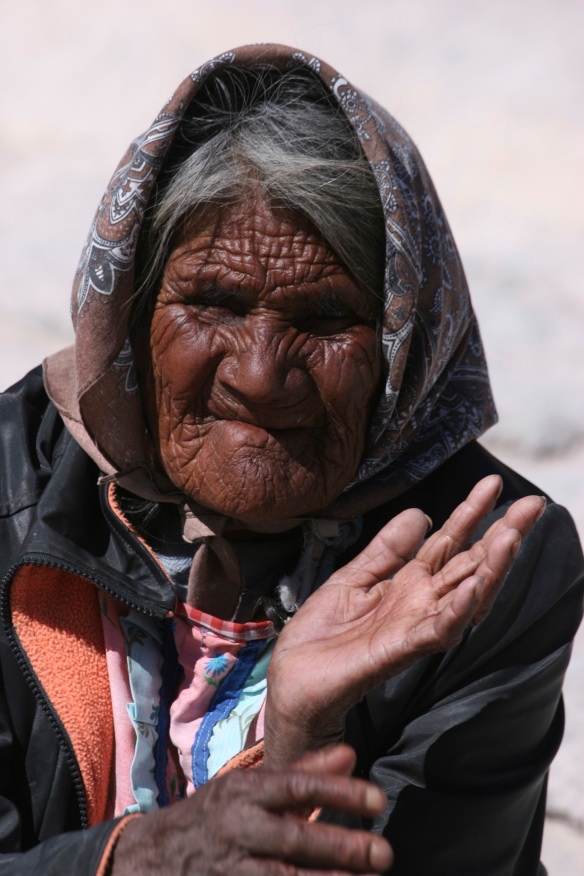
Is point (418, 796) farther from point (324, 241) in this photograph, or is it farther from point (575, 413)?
point (575, 413)

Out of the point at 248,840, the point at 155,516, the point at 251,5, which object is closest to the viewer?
the point at 248,840

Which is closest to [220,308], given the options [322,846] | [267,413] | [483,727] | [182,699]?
[267,413]

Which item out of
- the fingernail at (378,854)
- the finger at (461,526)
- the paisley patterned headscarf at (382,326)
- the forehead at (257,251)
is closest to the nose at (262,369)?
the forehead at (257,251)

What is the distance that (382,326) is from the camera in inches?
95.0

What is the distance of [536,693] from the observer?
245cm

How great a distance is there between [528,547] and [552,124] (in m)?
4.25

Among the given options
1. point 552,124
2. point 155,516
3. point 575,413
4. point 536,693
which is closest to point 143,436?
point 155,516

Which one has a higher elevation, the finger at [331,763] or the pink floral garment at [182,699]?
the pink floral garment at [182,699]

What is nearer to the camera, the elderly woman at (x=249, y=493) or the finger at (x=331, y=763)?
the finger at (x=331, y=763)

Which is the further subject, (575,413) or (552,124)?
(552,124)

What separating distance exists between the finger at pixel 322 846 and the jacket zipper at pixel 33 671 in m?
0.79

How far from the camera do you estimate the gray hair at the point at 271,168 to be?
7.59 ft

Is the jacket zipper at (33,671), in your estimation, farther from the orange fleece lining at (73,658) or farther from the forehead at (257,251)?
the forehead at (257,251)

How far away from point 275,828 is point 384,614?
43 centimetres
